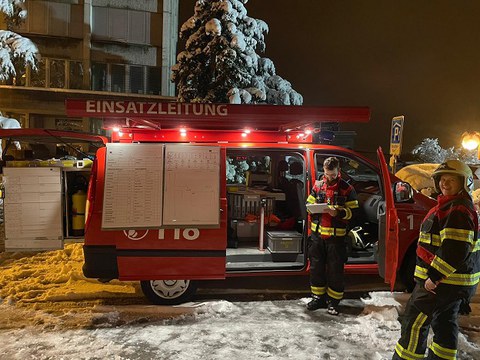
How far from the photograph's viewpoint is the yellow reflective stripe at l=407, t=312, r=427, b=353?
3020mm

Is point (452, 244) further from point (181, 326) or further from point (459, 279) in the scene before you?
point (181, 326)

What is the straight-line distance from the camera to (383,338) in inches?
156

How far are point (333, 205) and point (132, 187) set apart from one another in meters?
2.24

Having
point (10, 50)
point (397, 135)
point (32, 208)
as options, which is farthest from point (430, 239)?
point (10, 50)

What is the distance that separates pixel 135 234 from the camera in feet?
14.3

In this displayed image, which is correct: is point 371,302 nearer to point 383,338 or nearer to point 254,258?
point 383,338

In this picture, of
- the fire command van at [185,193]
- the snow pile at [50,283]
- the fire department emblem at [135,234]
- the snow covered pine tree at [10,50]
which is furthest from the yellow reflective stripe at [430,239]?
the snow covered pine tree at [10,50]

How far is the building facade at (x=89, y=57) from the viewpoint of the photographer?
21.8 meters

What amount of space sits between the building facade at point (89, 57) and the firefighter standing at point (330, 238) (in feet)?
62.6

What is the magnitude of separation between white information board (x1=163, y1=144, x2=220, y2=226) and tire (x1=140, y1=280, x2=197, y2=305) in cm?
78

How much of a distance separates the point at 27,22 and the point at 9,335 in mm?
22430

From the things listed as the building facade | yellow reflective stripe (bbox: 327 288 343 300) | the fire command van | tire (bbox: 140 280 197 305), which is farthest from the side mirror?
the building facade

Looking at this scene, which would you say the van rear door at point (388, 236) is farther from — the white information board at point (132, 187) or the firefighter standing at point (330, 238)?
the white information board at point (132, 187)

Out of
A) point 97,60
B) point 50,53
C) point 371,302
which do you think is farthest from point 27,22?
point 371,302
